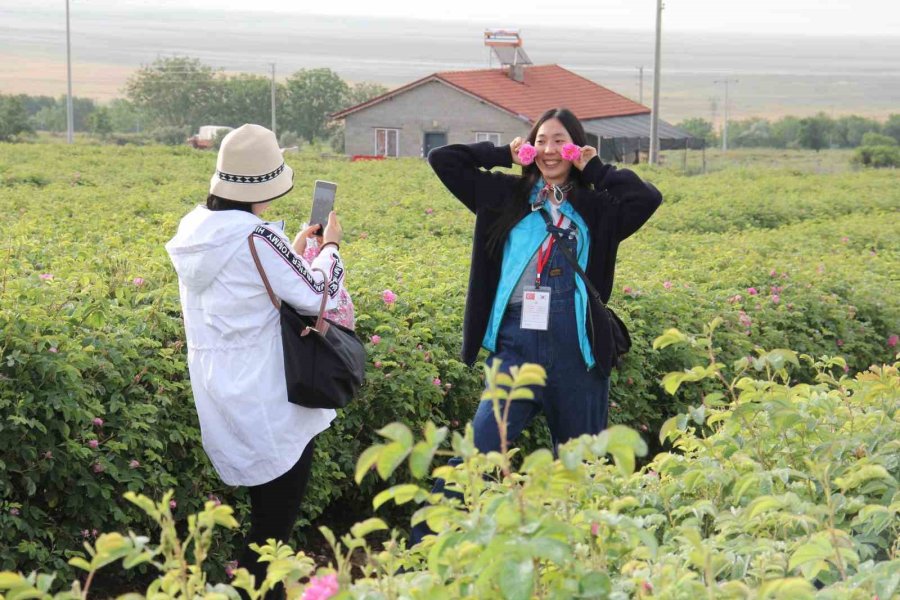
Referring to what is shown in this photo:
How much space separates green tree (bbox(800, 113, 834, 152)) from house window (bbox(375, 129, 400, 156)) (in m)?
40.3

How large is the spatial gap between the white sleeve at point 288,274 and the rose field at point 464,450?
729mm

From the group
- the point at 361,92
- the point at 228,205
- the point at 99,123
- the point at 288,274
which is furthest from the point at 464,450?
the point at 361,92

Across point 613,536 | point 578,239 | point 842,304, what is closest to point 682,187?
point 842,304

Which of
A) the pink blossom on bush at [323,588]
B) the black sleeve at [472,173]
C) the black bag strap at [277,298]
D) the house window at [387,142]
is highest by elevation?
the black sleeve at [472,173]

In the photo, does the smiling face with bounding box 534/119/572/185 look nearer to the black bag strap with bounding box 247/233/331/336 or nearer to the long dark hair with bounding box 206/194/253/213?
the black bag strap with bounding box 247/233/331/336

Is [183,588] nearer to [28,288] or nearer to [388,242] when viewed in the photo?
[28,288]

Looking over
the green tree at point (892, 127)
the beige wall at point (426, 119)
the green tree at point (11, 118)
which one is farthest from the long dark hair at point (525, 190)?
the green tree at point (892, 127)

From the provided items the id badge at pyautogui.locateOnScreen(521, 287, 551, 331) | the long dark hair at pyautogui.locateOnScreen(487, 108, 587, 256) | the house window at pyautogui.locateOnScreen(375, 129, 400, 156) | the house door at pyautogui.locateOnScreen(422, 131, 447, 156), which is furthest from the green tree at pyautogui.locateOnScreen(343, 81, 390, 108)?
the id badge at pyautogui.locateOnScreen(521, 287, 551, 331)

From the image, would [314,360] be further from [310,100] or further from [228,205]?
[310,100]

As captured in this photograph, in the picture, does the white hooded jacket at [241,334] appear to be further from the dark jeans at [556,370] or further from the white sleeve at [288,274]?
the dark jeans at [556,370]

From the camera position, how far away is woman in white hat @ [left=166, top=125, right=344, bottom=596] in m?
3.67

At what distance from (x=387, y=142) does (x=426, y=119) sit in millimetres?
2311

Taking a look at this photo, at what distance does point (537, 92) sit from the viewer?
55594 millimetres

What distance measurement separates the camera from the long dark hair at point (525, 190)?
14.1ft
